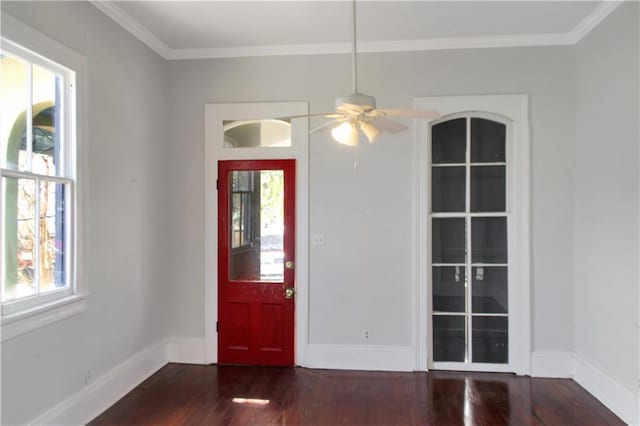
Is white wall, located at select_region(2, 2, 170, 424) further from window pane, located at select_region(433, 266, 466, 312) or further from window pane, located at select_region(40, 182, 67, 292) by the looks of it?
window pane, located at select_region(433, 266, 466, 312)

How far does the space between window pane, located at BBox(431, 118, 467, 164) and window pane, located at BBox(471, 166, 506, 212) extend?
207 mm

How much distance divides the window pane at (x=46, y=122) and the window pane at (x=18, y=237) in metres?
0.19

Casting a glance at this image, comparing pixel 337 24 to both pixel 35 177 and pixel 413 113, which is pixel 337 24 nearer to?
pixel 413 113

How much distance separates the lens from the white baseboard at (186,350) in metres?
3.72

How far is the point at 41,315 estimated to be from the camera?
228cm

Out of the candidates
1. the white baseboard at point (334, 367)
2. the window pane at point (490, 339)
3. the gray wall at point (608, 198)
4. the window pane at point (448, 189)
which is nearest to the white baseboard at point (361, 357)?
the white baseboard at point (334, 367)

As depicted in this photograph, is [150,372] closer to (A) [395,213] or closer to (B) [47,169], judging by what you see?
(B) [47,169]

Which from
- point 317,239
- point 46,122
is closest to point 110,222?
point 46,122

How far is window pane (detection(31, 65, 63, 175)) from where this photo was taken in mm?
2340

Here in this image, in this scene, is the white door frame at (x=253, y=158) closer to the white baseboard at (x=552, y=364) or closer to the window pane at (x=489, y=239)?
the window pane at (x=489, y=239)

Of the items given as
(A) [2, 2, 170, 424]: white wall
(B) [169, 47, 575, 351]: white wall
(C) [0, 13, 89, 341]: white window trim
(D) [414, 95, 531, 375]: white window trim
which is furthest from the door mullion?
(C) [0, 13, 89, 341]: white window trim

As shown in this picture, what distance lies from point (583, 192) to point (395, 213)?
62.6 inches

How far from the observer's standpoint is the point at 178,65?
12.4ft

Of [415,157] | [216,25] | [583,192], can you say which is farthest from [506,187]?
[216,25]
